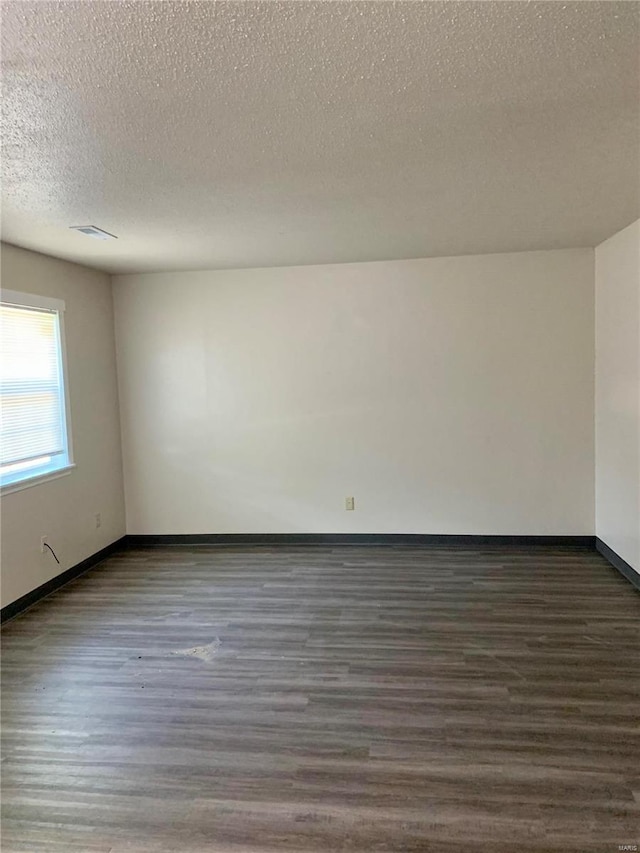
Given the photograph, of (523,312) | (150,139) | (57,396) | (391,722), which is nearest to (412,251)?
(523,312)

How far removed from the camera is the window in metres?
3.73

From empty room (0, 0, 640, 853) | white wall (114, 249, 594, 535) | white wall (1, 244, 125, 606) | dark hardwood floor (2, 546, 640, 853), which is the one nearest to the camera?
empty room (0, 0, 640, 853)

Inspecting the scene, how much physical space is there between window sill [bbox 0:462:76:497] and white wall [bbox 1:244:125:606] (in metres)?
0.03

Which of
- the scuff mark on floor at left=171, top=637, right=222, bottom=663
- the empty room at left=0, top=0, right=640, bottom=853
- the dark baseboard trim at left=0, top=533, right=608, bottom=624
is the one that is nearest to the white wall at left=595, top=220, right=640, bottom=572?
the empty room at left=0, top=0, right=640, bottom=853

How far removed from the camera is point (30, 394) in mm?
3963

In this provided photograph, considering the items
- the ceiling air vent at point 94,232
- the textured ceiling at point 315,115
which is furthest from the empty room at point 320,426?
the ceiling air vent at point 94,232

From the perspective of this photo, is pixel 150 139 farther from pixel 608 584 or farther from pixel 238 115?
pixel 608 584

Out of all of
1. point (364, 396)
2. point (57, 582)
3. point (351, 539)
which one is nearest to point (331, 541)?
point (351, 539)

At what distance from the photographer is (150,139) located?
212cm

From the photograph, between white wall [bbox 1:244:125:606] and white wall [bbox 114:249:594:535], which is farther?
white wall [bbox 114:249:594:535]

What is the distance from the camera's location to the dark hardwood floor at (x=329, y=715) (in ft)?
6.49

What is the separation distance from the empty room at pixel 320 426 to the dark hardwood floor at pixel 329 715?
0.06 ft

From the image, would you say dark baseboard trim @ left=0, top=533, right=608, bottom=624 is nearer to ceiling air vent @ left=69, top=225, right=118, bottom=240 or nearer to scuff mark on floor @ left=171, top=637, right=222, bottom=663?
scuff mark on floor @ left=171, top=637, right=222, bottom=663

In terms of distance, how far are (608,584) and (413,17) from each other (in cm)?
367
